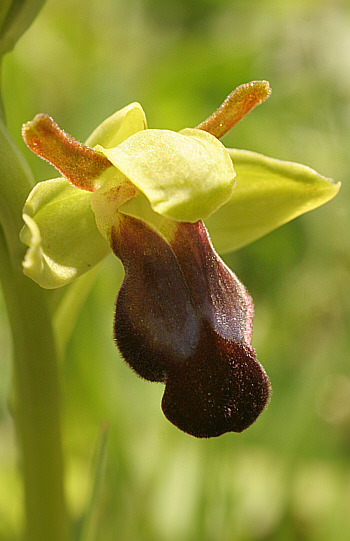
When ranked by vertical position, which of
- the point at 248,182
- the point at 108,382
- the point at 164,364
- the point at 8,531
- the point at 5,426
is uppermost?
the point at 248,182

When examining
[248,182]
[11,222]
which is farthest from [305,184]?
[11,222]

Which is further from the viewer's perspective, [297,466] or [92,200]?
[297,466]

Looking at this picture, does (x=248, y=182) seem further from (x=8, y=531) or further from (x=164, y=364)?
(x=8, y=531)

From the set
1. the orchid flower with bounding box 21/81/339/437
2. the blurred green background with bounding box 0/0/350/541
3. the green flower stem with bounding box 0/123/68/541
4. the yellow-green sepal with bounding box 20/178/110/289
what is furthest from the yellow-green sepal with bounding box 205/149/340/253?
the blurred green background with bounding box 0/0/350/541

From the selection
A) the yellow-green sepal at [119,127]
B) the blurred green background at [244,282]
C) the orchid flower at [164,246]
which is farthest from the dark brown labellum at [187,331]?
the blurred green background at [244,282]

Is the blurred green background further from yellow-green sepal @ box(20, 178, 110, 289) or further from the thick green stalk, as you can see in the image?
yellow-green sepal @ box(20, 178, 110, 289)

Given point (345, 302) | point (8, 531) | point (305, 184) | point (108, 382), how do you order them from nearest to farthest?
point (305, 184) → point (8, 531) → point (108, 382) → point (345, 302)

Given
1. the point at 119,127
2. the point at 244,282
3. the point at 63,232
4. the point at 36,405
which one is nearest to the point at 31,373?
the point at 36,405
